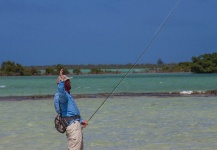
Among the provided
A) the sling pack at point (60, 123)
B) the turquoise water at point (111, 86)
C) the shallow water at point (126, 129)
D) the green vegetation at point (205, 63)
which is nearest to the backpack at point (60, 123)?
the sling pack at point (60, 123)

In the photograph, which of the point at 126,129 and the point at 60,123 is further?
the point at 126,129

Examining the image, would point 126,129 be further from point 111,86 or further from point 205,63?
point 205,63

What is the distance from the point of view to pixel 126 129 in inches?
624

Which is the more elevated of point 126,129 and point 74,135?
point 74,135

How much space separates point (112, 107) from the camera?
957 inches

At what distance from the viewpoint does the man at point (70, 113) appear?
27.2 feet

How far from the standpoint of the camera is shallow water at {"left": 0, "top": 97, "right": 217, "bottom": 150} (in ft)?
42.5

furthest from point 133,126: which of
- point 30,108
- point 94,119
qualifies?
point 30,108

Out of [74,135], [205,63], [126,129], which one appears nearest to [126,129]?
[126,129]

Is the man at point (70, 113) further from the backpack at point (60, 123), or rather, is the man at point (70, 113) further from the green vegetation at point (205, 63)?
the green vegetation at point (205, 63)

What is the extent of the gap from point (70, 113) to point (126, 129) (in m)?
7.52

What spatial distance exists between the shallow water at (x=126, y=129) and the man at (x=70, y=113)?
3.95 meters

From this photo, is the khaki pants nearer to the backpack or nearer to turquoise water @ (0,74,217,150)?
the backpack

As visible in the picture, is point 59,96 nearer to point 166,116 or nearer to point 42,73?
point 166,116
